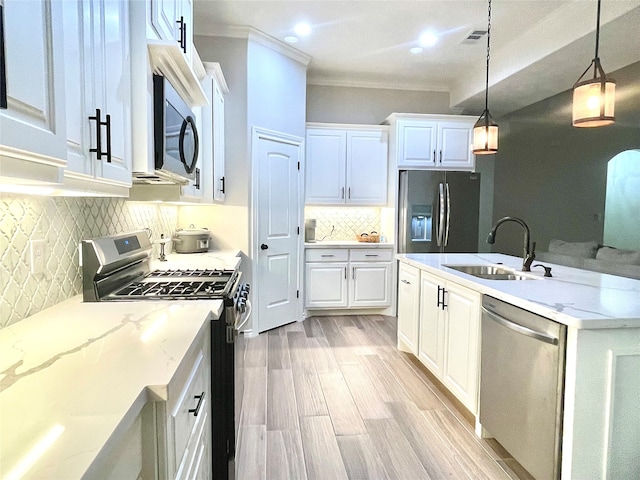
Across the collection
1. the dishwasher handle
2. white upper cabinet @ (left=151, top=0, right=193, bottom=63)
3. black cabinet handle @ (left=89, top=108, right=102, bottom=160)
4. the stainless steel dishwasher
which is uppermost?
white upper cabinet @ (left=151, top=0, right=193, bottom=63)

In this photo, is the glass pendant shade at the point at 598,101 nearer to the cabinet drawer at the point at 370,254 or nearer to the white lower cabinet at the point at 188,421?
the white lower cabinet at the point at 188,421

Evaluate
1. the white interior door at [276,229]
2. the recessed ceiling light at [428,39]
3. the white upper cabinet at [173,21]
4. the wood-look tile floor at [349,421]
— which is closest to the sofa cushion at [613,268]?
the wood-look tile floor at [349,421]

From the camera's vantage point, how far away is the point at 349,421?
2518mm

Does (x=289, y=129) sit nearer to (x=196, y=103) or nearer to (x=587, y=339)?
(x=196, y=103)

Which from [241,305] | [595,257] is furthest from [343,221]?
[241,305]

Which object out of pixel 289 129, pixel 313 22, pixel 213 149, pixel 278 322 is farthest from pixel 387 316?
pixel 313 22

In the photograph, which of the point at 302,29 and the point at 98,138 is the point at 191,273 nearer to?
the point at 98,138

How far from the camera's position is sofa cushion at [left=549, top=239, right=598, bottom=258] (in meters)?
3.98

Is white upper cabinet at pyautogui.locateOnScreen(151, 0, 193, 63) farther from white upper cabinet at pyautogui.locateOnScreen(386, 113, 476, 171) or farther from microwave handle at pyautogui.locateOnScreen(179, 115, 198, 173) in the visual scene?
white upper cabinet at pyautogui.locateOnScreen(386, 113, 476, 171)

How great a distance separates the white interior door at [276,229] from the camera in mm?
4137

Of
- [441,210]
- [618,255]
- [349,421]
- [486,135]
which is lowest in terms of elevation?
[349,421]

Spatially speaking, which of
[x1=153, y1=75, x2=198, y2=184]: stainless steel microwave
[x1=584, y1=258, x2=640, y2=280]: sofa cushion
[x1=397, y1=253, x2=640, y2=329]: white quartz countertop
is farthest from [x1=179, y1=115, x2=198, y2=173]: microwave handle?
[x1=584, y1=258, x2=640, y2=280]: sofa cushion

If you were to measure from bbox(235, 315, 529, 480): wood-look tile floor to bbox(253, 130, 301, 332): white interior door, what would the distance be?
0.65m

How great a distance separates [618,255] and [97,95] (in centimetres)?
415
